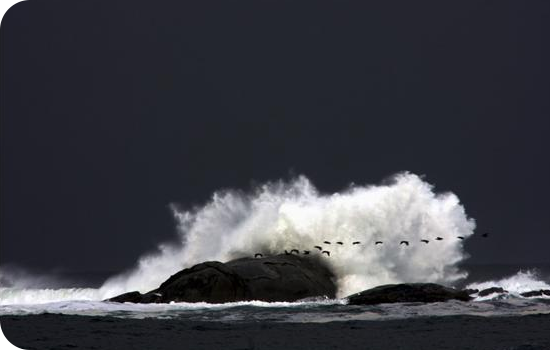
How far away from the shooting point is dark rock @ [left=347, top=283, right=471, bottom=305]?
1719 inches

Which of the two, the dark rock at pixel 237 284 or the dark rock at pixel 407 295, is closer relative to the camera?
the dark rock at pixel 407 295

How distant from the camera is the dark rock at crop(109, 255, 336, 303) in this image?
45.3 metres

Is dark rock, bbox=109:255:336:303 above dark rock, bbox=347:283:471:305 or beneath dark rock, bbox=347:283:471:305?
above

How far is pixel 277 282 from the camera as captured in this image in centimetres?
4644

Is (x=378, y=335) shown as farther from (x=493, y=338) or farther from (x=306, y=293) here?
(x=306, y=293)

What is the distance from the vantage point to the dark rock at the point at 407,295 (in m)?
43.7

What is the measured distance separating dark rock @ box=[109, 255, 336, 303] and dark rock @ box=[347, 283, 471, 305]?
373 centimetres

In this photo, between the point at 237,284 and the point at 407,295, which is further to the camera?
the point at 237,284

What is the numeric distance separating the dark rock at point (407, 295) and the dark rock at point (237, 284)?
373cm

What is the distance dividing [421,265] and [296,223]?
8.43 metres

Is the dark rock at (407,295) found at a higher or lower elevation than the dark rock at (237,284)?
lower

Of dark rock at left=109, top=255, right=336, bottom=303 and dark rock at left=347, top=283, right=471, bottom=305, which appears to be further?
dark rock at left=109, top=255, right=336, bottom=303

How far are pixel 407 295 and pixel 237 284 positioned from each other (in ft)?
28.3

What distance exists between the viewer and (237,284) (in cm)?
4578
